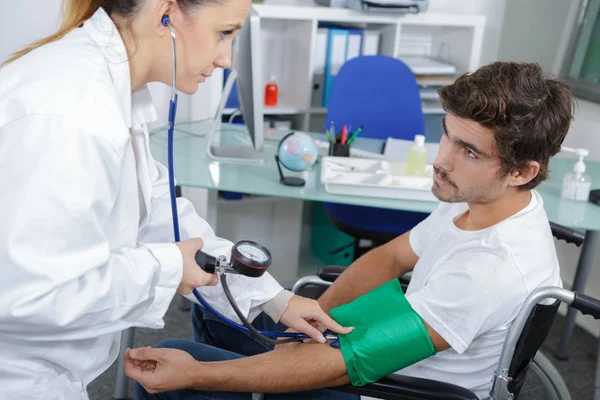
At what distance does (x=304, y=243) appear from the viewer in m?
3.29

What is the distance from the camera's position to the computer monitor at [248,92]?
1901 millimetres

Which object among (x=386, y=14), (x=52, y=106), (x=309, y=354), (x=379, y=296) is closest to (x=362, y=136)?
(x=386, y=14)

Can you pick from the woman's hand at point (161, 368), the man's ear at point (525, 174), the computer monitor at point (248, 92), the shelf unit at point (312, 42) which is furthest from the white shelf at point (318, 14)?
the woman's hand at point (161, 368)

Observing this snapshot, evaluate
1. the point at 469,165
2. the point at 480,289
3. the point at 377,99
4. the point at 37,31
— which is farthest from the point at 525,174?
the point at 37,31

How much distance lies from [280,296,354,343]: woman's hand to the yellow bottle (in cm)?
89

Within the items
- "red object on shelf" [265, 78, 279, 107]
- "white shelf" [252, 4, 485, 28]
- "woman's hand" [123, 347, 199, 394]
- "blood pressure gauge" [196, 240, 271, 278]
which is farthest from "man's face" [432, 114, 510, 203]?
"red object on shelf" [265, 78, 279, 107]

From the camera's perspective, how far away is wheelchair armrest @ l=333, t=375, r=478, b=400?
1209mm

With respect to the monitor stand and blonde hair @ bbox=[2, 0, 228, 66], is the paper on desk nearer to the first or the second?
the monitor stand

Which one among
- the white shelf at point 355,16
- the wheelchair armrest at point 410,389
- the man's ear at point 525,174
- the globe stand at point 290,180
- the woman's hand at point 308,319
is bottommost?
the globe stand at point 290,180

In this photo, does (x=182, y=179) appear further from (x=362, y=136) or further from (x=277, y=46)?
(x=277, y=46)

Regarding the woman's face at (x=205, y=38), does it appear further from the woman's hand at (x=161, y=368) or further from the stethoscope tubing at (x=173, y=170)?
the woman's hand at (x=161, y=368)

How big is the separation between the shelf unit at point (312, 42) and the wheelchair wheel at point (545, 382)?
1.64 meters

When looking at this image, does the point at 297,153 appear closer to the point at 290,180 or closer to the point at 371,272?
the point at 290,180

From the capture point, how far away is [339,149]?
89.1 inches
